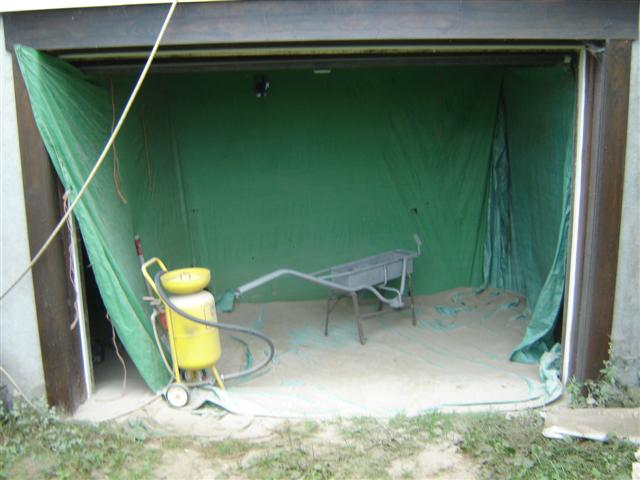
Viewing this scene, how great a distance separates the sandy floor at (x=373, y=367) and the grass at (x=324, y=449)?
21cm

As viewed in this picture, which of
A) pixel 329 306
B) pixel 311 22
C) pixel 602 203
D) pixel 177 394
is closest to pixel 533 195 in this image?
pixel 602 203

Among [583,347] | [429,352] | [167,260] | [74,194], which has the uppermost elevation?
[74,194]

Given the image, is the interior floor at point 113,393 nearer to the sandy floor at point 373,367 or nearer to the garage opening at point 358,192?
the sandy floor at point 373,367

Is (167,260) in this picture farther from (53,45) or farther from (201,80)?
(53,45)

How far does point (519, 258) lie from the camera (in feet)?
18.4

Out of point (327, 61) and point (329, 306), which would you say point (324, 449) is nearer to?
point (329, 306)

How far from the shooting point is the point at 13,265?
11.4 feet

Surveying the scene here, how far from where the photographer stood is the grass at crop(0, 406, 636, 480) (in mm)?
3051

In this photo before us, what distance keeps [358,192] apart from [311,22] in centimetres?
274

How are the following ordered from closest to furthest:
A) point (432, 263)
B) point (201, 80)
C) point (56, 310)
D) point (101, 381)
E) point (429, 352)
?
point (56, 310)
point (101, 381)
point (429, 352)
point (201, 80)
point (432, 263)

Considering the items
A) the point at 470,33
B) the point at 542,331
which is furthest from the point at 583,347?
the point at 470,33

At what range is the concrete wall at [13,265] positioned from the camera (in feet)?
11.0

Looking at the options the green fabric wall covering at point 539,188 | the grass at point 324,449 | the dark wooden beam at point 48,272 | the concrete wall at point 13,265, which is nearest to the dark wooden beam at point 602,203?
the green fabric wall covering at point 539,188

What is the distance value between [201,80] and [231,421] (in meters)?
3.29
